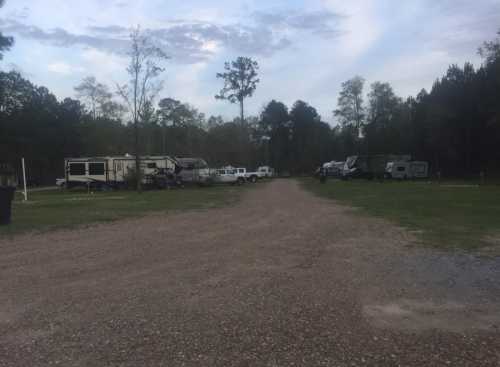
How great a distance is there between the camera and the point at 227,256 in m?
7.86

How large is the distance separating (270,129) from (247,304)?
78901 mm

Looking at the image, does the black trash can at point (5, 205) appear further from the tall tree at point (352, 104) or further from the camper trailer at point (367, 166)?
the tall tree at point (352, 104)

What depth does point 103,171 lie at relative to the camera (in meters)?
34.9

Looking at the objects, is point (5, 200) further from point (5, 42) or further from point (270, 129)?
point (270, 129)

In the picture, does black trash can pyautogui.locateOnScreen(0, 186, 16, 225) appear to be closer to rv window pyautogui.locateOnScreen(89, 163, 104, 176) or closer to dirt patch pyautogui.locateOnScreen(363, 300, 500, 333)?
dirt patch pyautogui.locateOnScreen(363, 300, 500, 333)

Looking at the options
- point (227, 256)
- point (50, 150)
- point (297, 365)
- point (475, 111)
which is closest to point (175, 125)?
point (50, 150)

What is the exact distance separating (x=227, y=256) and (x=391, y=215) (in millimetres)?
8322

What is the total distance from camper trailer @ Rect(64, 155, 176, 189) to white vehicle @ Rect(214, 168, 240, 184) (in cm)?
585

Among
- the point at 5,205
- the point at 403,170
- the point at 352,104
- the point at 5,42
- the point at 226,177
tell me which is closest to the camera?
the point at 5,205

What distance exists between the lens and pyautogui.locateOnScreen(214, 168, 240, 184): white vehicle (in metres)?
39.5

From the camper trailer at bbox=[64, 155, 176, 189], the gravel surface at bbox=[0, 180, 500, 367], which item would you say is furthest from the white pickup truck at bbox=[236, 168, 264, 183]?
the gravel surface at bbox=[0, 180, 500, 367]

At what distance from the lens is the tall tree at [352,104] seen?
70.7m

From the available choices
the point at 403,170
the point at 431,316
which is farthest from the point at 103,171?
the point at 431,316

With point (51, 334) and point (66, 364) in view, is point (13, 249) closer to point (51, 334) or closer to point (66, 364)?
point (51, 334)
